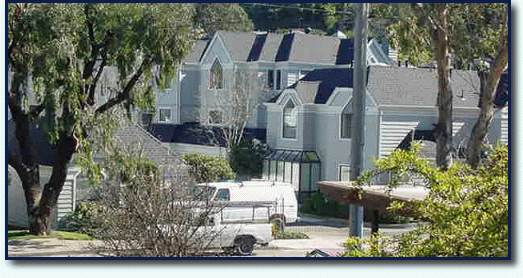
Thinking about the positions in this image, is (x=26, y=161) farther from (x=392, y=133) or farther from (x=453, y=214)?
(x=453, y=214)

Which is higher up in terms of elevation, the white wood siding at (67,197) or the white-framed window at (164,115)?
the white-framed window at (164,115)

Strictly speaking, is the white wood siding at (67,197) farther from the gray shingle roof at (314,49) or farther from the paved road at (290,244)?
the gray shingle roof at (314,49)

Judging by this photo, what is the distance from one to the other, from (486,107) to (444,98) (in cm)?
52

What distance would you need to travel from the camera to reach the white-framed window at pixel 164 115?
14635mm

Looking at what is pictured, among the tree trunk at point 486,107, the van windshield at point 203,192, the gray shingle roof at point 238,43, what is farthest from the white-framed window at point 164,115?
the tree trunk at point 486,107

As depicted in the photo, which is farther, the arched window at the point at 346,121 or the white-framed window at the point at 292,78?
the white-framed window at the point at 292,78

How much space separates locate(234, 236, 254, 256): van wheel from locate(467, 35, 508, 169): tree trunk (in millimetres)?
2668

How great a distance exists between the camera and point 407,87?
1524 centimetres

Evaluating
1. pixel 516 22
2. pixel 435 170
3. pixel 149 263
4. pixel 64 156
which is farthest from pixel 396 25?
pixel 64 156

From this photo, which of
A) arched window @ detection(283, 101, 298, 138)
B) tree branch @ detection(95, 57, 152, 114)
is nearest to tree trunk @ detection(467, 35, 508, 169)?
arched window @ detection(283, 101, 298, 138)

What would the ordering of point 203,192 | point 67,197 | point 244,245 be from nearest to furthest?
point 244,245, point 203,192, point 67,197

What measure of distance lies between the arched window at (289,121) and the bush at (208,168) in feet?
7.89

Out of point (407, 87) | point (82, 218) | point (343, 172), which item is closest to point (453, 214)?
point (343, 172)

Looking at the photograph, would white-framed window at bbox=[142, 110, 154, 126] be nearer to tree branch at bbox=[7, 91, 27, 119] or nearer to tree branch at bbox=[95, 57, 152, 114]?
tree branch at bbox=[95, 57, 152, 114]
